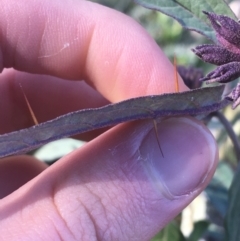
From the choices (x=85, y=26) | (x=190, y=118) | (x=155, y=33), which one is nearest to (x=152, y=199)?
(x=190, y=118)

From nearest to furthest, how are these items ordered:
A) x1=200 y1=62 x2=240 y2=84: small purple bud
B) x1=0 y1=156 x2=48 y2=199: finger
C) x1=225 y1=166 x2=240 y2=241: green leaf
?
x1=200 y1=62 x2=240 y2=84: small purple bud
x1=225 y1=166 x2=240 y2=241: green leaf
x1=0 y1=156 x2=48 y2=199: finger

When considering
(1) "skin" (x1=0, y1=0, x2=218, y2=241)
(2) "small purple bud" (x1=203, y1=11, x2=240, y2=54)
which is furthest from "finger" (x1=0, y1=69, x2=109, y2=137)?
(2) "small purple bud" (x1=203, y1=11, x2=240, y2=54)

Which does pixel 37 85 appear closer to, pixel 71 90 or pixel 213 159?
pixel 71 90

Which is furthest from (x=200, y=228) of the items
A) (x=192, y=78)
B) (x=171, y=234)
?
(x=192, y=78)

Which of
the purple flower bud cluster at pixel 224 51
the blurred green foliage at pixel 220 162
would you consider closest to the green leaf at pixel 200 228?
the blurred green foliage at pixel 220 162

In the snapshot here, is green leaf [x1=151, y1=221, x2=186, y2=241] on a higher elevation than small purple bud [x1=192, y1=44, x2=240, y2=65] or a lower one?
lower

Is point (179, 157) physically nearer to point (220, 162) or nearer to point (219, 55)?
point (219, 55)

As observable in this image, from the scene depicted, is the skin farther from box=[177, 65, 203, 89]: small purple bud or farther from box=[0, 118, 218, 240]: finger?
box=[177, 65, 203, 89]: small purple bud
